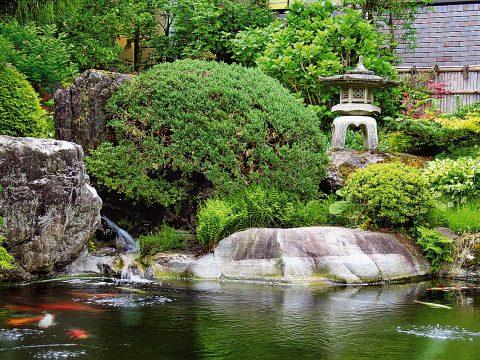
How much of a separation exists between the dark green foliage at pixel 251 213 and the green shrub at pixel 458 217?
5.76 ft

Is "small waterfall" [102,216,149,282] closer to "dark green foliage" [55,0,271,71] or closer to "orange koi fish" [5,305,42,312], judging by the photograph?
"orange koi fish" [5,305,42,312]

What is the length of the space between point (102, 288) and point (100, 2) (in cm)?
1122

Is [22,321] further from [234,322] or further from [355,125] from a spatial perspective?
[355,125]

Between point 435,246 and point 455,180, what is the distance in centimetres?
197

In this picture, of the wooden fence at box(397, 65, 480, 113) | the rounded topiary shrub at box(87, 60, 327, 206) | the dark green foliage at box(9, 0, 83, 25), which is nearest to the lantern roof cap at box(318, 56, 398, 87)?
the rounded topiary shrub at box(87, 60, 327, 206)

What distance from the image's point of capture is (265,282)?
10.1m

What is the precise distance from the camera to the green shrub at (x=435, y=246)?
35.6 feet

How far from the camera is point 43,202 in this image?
9.94 m

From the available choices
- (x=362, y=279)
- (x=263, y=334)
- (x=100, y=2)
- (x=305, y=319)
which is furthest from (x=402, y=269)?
(x=100, y=2)

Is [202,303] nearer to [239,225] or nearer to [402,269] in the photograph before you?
[239,225]

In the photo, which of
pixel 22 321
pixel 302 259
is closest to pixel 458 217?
pixel 302 259

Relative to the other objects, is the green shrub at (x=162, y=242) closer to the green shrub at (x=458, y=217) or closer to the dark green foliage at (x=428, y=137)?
the green shrub at (x=458, y=217)

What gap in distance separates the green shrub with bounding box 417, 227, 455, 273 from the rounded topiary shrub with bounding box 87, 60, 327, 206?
6.42 feet

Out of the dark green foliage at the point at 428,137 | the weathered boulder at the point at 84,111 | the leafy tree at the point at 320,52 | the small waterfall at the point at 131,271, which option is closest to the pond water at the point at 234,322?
the small waterfall at the point at 131,271
